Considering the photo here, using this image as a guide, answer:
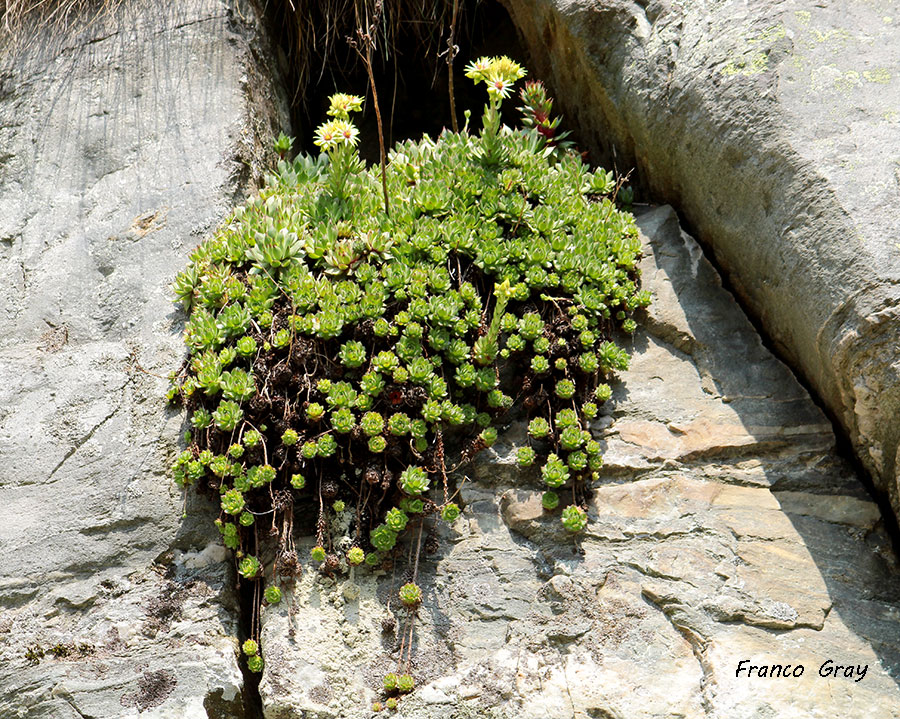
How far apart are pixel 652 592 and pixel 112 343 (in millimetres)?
2471

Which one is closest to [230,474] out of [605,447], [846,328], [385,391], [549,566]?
[385,391]

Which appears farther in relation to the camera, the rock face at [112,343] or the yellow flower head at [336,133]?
the yellow flower head at [336,133]

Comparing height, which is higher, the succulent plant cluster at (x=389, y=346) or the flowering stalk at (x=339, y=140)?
the flowering stalk at (x=339, y=140)

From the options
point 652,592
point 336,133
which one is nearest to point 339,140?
point 336,133

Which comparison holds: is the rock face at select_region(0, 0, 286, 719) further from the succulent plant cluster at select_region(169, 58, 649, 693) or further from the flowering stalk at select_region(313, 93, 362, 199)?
the flowering stalk at select_region(313, 93, 362, 199)

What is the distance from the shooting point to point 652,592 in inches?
120

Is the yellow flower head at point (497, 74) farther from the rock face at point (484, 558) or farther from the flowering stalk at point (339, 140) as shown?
the rock face at point (484, 558)

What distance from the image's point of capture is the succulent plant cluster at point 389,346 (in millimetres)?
3160

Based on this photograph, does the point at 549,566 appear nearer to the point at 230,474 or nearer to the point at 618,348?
the point at 618,348

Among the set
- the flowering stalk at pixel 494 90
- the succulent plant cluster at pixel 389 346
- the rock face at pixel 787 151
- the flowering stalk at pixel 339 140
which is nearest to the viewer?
the rock face at pixel 787 151

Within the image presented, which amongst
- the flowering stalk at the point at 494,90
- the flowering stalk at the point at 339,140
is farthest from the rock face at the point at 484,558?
the flowering stalk at the point at 494,90

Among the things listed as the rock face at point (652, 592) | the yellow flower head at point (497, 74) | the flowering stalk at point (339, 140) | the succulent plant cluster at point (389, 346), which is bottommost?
the rock face at point (652, 592)

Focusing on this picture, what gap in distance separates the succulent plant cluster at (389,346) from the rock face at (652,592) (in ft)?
0.40

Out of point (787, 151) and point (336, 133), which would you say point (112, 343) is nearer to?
point (336, 133)
